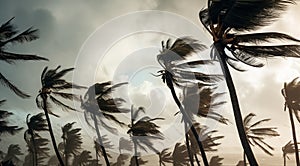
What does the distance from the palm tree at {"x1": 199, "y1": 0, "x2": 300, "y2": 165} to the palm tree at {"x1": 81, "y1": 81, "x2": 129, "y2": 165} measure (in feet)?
63.1

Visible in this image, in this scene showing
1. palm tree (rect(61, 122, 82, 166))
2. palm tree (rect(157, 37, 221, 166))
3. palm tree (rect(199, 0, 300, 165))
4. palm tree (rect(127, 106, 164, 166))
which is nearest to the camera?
palm tree (rect(199, 0, 300, 165))

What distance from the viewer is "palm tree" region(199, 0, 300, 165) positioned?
40.6 ft

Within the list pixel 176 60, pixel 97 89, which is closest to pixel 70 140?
pixel 97 89

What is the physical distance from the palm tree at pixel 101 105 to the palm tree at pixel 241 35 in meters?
19.2

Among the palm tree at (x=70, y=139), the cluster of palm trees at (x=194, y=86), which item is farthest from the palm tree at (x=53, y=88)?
the palm tree at (x=70, y=139)

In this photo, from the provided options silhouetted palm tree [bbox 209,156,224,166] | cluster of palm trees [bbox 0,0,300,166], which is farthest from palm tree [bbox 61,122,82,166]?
silhouetted palm tree [bbox 209,156,224,166]

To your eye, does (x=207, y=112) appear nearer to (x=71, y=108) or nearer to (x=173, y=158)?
(x=71, y=108)

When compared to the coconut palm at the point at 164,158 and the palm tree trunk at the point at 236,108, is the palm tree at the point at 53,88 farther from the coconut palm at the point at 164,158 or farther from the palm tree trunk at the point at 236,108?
the coconut palm at the point at 164,158

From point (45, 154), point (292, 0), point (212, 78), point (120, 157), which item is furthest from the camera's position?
point (120, 157)

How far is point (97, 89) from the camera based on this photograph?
34.8 meters

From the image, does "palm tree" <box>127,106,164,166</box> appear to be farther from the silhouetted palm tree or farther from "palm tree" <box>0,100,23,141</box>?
the silhouetted palm tree

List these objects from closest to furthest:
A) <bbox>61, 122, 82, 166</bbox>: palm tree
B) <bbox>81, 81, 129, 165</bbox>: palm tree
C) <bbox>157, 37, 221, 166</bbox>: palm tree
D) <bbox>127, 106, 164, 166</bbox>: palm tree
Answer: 1. <bbox>157, 37, 221, 166</bbox>: palm tree
2. <bbox>81, 81, 129, 165</bbox>: palm tree
3. <bbox>127, 106, 164, 166</bbox>: palm tree
4. <bbox>61, 122, 82, 166</bbox>: palm tree

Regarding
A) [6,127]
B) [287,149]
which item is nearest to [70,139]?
→ [6,127]

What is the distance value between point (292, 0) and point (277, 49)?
2.20 meters
